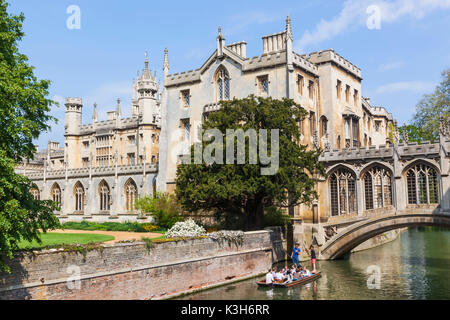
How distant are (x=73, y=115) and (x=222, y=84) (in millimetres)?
29397

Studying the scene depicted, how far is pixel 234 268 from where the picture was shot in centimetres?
2458

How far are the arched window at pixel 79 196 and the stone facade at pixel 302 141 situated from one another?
251 mm

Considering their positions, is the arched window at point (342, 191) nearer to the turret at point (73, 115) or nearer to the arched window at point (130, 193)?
the arched window at point (130, 193)

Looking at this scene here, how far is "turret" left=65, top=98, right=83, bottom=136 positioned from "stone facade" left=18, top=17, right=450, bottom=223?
0.13m

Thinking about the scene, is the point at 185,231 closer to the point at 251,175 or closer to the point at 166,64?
the point at 251,175

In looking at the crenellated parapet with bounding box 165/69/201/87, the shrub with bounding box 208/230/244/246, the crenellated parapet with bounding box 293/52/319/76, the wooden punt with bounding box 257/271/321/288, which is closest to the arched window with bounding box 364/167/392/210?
the wooden punt with bounding box 257/271/321/288

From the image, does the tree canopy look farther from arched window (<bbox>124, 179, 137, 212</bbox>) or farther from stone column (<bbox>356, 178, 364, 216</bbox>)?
arched window (<bbox>124, 179, 137, 212</bbox>)

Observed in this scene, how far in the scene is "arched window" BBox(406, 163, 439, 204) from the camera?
27.3 meters

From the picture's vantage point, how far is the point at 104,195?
49312 millimetres

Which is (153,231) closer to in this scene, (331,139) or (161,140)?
(161,140)

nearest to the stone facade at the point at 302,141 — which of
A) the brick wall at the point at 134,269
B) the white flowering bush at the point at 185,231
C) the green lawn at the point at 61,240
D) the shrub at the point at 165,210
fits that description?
the shrub at the point at 165,210

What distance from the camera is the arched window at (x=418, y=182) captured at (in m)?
27.3

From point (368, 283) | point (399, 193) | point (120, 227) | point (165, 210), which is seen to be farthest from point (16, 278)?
point (120, 227)
